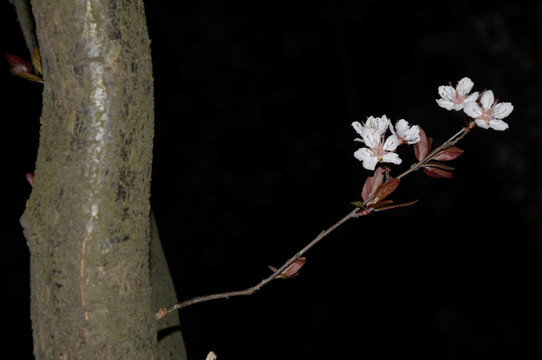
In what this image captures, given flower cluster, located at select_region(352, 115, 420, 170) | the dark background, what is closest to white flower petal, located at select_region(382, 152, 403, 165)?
flower cluster, located at select_region(352, 115, 420, 170)

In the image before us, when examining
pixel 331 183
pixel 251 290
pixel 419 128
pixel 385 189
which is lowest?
pixel 251 290

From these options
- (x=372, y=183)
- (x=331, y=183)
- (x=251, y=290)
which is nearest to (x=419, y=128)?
(x=372, y=183)

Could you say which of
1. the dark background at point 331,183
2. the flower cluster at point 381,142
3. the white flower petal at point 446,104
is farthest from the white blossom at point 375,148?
the dark background at point 331,183

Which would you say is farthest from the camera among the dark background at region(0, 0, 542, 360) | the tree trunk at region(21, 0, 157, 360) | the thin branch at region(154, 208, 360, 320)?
the dark background at region(0, 0, 542, 360)

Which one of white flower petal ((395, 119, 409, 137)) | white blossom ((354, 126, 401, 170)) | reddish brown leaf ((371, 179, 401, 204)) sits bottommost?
reddish brown leaf ((371, 179, 401, 204))

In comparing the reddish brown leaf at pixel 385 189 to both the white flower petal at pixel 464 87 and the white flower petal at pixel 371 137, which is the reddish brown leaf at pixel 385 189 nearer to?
the white flower petal at pixel 371 137

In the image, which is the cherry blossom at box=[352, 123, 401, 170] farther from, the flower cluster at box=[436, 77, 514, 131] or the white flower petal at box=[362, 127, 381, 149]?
the flower cluster at box=[436, 77, 514, 131]

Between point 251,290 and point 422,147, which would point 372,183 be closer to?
point 422,147

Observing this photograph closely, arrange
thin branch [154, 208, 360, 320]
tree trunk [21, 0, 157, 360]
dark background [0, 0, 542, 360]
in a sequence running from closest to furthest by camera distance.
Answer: tree trunk [21, 0, 157, 360] < thin branch [154, 208, 360, 320] < dark background [0, 0, 542, 360]
